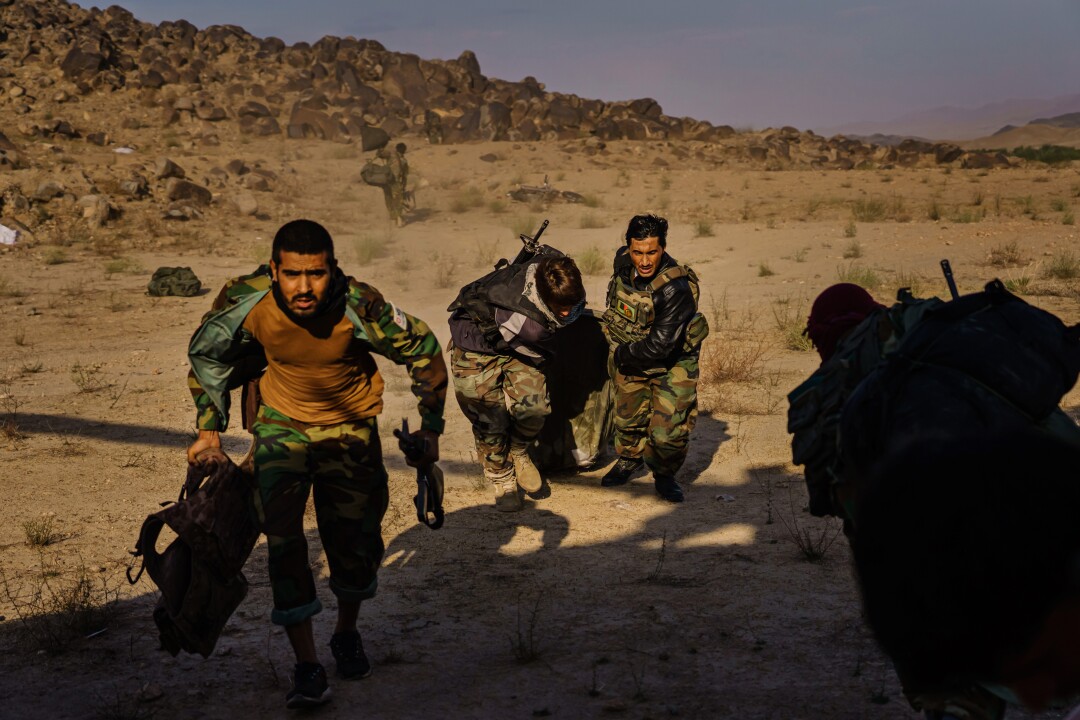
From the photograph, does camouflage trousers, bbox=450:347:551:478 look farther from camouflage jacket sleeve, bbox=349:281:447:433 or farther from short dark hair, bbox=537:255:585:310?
camouflage jacket sleeve, bbox=349:281:447:433

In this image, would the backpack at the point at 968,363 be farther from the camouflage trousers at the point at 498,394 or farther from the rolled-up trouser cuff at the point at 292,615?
the camouflage trousers at the point at 498,394

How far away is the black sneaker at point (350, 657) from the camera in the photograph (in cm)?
396

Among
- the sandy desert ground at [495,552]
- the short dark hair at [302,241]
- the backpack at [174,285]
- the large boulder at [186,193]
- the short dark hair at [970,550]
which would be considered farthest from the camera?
the large boulder at [186,193]

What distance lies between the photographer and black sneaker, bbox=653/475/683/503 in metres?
6.43

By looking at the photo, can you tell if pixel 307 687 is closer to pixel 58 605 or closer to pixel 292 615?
pixel 292 615

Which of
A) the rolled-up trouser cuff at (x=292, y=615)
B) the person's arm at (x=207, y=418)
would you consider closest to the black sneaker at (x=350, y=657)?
the rolled-up trouser cuff at (x=292, y=615)

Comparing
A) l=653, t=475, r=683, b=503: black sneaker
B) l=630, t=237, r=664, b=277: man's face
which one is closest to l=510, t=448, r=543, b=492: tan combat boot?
l=653, t=475, r=683, b=503: black sneaker

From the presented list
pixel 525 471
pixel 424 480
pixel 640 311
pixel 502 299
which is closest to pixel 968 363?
pixel 424 480

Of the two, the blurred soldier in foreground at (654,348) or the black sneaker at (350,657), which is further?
the blurred soldier in foreground at (654,348)

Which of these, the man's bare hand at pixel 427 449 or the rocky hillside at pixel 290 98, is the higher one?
the rocky hillside at pixel 290 98

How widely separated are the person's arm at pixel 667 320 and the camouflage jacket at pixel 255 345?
2347 millimetres

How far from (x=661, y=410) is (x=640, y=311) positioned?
0.61 meters

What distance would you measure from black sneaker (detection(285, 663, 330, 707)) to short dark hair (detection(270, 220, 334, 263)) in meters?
1.45

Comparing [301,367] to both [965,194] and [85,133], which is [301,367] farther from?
[85,133]
